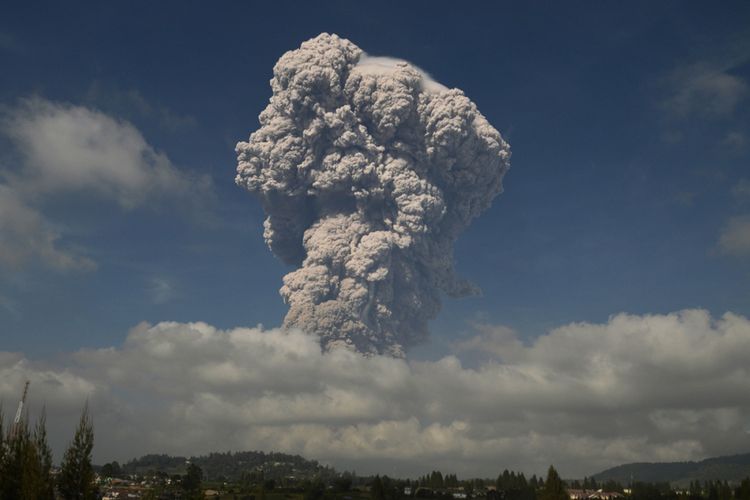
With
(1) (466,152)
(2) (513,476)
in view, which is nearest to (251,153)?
(1) (466,152)

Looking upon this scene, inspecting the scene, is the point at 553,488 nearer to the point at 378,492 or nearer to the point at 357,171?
the point at 378,492

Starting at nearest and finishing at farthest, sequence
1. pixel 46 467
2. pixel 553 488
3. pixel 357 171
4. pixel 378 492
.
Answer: pixel 46 467 < pixel 553 488 < pixel 378 492 < pixel 357 171

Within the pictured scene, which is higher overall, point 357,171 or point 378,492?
point 357,171

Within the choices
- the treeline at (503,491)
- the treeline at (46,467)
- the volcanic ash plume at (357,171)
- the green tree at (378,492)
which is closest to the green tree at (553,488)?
the treeline at (503,491)

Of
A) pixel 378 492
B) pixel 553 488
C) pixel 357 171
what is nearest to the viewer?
pixel 553 488

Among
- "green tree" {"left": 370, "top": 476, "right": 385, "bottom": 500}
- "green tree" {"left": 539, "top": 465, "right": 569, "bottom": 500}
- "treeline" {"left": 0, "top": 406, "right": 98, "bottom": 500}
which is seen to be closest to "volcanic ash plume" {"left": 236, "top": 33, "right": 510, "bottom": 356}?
"green tree" {"left": 370, "top": 476, "right": 385, "bottom": 500}

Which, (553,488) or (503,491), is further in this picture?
(503,491)

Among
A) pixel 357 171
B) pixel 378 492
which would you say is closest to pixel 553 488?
pixel 378 492

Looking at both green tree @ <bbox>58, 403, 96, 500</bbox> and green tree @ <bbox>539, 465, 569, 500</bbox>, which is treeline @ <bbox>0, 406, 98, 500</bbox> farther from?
green tree @ <bbox>539, 465, 569, 500</bbox>
